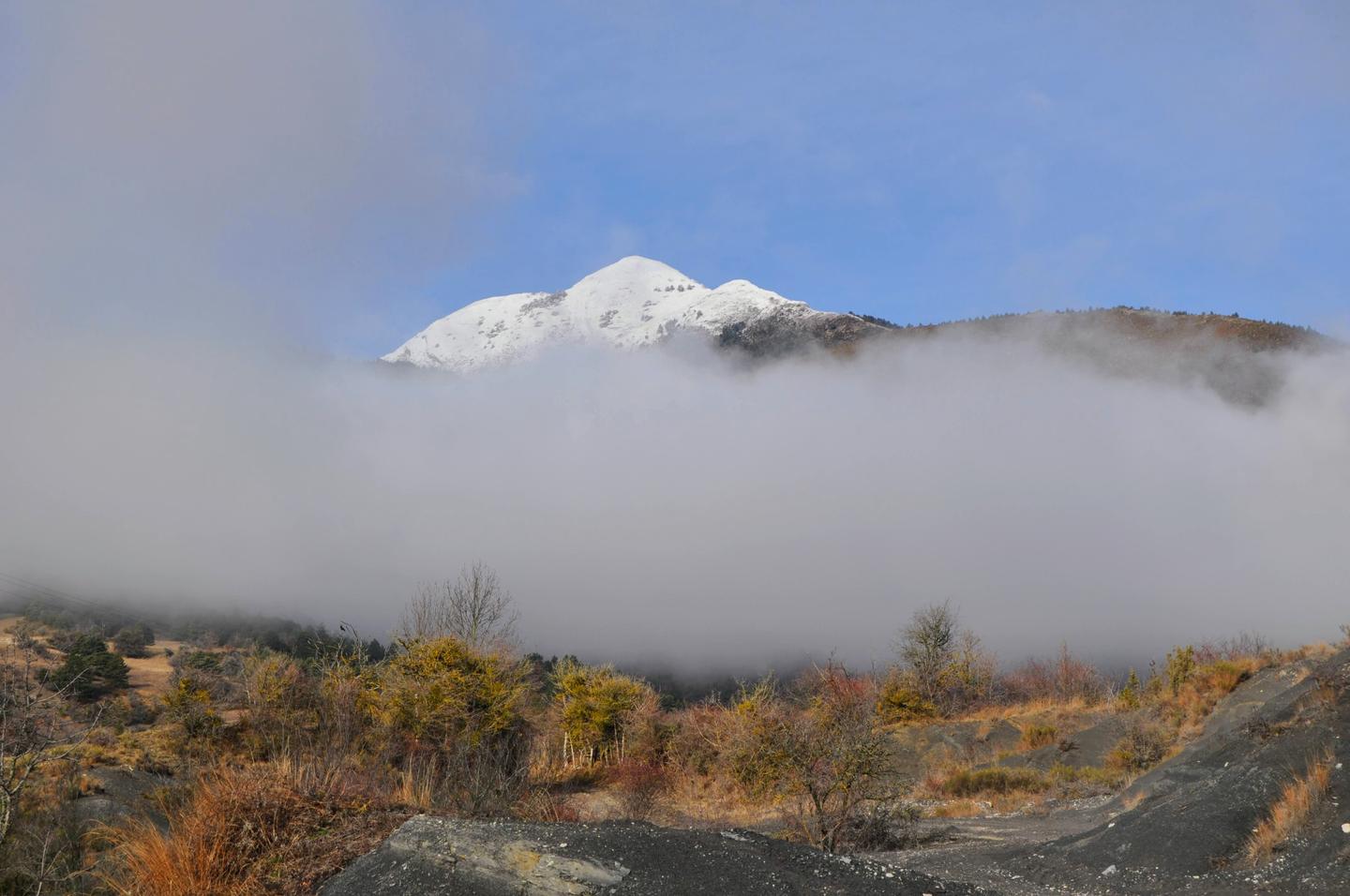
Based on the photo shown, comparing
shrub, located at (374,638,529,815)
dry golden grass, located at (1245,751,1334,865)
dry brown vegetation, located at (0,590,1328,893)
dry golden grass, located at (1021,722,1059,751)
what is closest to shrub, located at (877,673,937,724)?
dry brown vegetation, located at (0,590,1328,893)

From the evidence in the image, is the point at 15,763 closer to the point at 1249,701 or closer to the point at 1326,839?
the point at 1326,839

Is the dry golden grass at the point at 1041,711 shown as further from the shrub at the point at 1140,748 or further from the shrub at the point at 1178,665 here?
the shrub at the point at 1140,748

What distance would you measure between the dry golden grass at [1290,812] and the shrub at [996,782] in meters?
18.1

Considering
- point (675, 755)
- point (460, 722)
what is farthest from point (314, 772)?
point (675, 755)

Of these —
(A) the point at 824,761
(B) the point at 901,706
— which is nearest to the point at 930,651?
(B) the point at 901,706

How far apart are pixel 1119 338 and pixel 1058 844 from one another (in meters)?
148

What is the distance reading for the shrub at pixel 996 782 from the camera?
29.3 metres

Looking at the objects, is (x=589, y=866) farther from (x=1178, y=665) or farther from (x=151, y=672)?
(x=151, y=672)

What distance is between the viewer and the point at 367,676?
38.2 m

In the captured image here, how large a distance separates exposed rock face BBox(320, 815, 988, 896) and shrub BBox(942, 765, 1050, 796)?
75.9 feet

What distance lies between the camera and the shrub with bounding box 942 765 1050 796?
96.2 feet

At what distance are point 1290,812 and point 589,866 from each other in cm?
995

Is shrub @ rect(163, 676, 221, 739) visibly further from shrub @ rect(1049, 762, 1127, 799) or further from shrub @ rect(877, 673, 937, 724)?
shrub @ rect(1049, 762, 1127, 799)

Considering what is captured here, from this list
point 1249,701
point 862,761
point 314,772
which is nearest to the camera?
point 314,772
